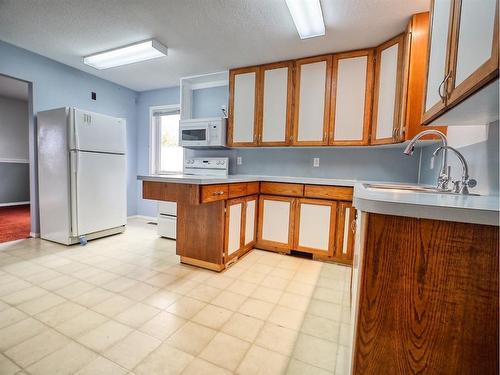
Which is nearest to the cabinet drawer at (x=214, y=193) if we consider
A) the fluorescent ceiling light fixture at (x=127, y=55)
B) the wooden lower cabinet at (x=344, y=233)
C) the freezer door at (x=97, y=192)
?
the wooden lower cabinet at (x=344, y=233)

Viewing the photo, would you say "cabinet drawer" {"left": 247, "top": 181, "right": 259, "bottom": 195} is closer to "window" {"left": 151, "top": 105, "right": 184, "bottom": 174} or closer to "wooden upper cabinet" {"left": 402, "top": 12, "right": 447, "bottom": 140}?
"wooden upper cabinet" {"left": 402, "top": 12, "right": 447, "bottom": 140}

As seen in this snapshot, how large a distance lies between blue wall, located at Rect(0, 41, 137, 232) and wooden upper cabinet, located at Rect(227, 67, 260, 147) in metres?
2.13

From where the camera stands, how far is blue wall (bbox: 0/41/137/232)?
2.78m

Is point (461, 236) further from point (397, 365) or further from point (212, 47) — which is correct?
point (212, 47)

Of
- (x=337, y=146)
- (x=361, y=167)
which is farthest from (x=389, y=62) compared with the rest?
(x=361, y=167)

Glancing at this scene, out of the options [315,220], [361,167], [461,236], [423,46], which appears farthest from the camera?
[361,167]

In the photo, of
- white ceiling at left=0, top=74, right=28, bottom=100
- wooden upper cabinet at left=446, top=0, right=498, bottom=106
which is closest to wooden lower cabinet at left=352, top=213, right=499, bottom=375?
wooden upper cabinet at left=446, top=0, right=498, bottom=106

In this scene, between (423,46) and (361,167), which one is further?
(361,167)

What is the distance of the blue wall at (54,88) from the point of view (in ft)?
9.13

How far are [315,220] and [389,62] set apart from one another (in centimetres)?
171

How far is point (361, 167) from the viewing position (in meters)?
2.83

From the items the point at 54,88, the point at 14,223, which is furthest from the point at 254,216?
the point at 14,223

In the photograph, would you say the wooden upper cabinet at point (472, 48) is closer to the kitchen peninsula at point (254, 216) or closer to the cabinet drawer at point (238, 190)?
the kitchen peninsula at point (254, 216)

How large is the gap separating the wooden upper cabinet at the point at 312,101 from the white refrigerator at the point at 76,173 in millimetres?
2408
